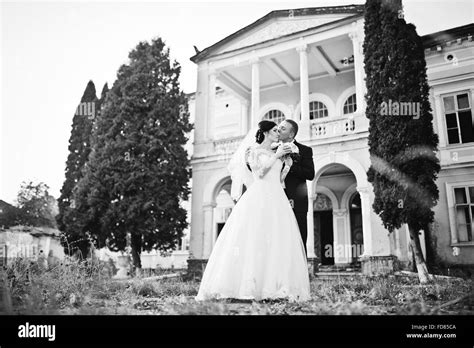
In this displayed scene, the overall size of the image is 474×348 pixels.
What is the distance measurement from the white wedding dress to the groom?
0.38 m

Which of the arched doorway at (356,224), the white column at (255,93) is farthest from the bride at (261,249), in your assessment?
the arched doorway at (356,224)

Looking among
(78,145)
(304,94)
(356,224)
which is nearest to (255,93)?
(304,94)

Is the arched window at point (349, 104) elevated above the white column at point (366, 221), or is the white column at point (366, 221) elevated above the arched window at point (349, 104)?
the arched window at point (349, 104)

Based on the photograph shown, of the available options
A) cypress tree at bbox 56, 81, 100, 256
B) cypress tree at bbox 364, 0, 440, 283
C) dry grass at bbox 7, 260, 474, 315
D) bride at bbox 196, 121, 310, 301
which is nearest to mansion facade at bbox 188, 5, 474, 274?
cypress tree at bbox 364, 0, 440, 283

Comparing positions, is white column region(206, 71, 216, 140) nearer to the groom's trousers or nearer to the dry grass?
the dry grass

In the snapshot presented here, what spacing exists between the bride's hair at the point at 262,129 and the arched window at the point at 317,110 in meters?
11.0

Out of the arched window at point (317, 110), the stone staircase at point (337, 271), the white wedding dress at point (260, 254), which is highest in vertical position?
the arched window at point (317, 110)

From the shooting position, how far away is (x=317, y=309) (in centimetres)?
271

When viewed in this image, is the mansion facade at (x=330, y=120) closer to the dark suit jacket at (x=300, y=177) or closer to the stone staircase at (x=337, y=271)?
the stone staircase at (x=337, y=271)

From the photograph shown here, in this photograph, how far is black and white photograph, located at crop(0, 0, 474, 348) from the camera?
8.25 ft

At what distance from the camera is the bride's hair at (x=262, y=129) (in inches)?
173

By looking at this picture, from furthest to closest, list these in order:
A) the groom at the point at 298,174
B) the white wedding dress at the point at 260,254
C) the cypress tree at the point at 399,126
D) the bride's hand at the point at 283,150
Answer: the cypress tree at the point at 399,126 < the groom at the point at 298,174 < the bride's hand at the point at 283,150 < the white wedding dress at the point at 260,254

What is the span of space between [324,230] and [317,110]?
4742 millimetres
